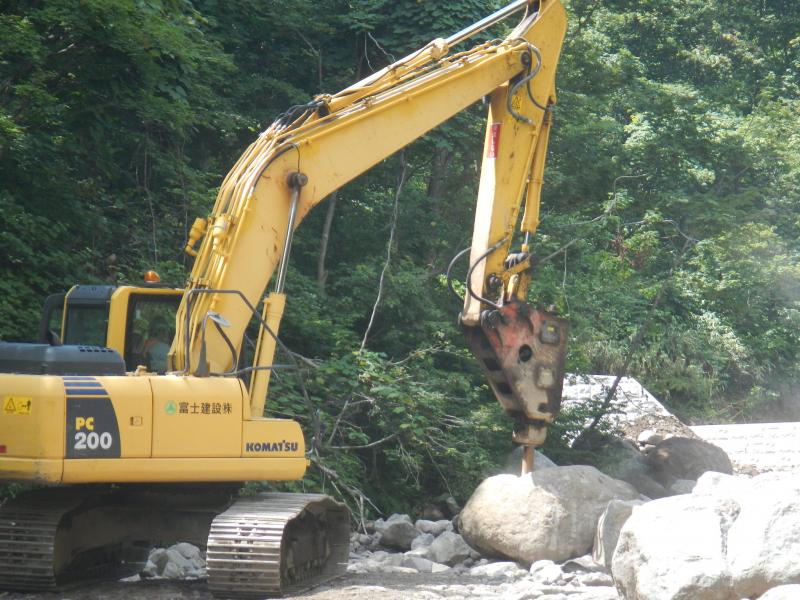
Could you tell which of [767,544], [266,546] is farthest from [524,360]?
[767,544]

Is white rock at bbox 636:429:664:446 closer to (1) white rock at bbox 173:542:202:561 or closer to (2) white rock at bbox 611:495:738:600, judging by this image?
(1) white rock at bbox 173:542:202:561

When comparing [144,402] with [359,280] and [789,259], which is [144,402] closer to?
[359,280]

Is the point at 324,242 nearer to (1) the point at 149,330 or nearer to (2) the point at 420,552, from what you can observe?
(2) the point at 420,552

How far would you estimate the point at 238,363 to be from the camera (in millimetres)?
7973

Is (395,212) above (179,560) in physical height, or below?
above

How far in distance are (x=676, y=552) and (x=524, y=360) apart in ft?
9.06

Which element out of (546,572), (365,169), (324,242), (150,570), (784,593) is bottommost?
(150,570)

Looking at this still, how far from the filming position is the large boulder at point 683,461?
13797mm

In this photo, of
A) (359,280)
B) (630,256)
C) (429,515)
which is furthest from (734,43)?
(429,515)

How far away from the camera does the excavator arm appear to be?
7.80 m

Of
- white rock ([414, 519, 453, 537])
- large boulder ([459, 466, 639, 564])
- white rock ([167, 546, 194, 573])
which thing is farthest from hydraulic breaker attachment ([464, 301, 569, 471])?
white rock ([167, 546, 194, 573])

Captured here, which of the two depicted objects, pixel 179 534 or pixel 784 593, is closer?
pixel 784 593

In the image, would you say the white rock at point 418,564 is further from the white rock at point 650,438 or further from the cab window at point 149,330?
the white rock at point 650,438

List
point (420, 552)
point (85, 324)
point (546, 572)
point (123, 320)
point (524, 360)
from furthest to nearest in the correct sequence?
point (420, 552)
point (524, 360)
point (546, 572)
point (85, 324)
point (123, 320)
